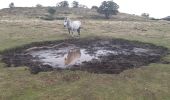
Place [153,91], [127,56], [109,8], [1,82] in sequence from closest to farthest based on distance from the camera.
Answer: [153,91] < [1,82] < [127,56] < [109,8]

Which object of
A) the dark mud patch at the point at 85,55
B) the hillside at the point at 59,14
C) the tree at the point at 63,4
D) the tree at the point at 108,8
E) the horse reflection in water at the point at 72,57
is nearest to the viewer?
the dark mud patch at the point at 85,55

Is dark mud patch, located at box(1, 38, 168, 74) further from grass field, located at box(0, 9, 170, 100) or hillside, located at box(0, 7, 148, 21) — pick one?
hillside, located at box(0, 7, 148, 21)

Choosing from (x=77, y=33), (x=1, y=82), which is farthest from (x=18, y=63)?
(x=77, y=33)

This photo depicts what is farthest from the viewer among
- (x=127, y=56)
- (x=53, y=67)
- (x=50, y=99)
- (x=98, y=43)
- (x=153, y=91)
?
(x=98, y=43)

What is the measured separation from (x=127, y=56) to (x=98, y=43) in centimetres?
1004

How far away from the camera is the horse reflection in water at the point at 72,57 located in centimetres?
2996

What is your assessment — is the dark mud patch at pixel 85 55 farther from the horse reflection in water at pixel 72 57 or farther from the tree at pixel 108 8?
the tree at pixel 108 8

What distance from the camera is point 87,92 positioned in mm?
20484

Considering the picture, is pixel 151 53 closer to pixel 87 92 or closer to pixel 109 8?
pixel 87 92

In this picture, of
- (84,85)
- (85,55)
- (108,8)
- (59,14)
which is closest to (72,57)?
(85,55)

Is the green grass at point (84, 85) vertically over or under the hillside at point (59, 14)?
over

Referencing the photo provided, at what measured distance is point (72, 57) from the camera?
32.2m

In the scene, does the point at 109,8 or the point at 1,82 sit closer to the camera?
the point at 1,82

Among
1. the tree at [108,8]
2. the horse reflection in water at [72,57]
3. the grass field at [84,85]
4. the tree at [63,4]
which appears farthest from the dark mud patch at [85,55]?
the tree at [63,4]
